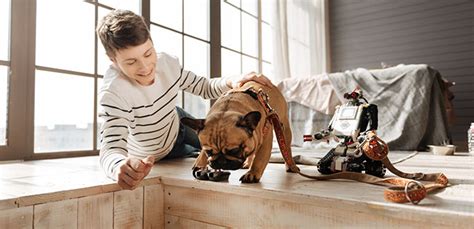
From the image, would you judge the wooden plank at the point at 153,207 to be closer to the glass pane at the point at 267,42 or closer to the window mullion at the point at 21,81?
the window mullion at the point at 21,81

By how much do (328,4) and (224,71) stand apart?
224 centimetres

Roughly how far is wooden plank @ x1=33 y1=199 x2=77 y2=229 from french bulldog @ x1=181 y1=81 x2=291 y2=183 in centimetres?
30

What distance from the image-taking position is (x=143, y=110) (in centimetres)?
99

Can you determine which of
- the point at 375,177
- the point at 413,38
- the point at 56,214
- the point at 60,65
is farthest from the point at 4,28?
the point at 413,38

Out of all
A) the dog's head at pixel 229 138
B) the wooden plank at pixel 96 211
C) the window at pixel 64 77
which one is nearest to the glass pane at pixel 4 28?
the window at pixel 64 77

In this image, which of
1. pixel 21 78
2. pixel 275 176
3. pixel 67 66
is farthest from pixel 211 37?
pixel 275 176

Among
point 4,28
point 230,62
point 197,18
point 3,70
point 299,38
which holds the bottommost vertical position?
point 3,70

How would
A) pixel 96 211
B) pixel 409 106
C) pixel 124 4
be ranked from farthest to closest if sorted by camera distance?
pixel 409 106 < pixel 124 4 < pixel 96 211

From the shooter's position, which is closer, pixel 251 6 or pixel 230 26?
pixel 230 26

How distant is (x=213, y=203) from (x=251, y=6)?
2.49 meters

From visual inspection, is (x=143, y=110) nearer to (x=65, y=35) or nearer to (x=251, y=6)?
(x=65, y=35)

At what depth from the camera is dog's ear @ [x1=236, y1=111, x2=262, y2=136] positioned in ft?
2.17

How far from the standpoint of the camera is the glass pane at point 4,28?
130 centimetres

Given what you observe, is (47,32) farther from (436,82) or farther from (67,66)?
(436,82)
